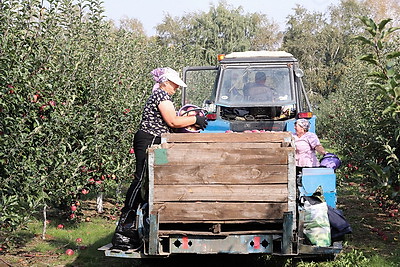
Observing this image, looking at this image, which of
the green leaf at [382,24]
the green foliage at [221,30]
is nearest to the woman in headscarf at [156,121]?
the green leaf at [382,24]

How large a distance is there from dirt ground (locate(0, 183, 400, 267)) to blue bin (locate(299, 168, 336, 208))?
4.93 ft

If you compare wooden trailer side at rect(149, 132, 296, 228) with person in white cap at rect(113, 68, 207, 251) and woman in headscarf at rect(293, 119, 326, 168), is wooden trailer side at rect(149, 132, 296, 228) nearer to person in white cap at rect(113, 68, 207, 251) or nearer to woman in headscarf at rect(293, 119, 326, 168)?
person in white cap at rect(113, 68, 207, 251)

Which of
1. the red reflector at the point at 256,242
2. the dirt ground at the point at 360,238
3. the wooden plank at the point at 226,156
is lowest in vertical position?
the dirt ground at the point at 360,238

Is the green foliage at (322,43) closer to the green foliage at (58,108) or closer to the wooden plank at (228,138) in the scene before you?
the green foliage at (58,108)

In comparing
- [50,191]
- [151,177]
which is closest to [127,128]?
[50,191]

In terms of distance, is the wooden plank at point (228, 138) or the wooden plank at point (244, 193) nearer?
the wooden plank at point (244, 193)

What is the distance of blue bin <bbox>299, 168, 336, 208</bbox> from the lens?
6078mm

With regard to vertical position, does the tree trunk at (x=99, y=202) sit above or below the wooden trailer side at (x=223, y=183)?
below

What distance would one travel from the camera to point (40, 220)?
33.1 feet

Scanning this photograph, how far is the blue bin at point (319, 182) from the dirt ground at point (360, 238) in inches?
59.2

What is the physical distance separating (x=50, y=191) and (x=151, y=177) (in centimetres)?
290

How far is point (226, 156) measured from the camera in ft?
17.5

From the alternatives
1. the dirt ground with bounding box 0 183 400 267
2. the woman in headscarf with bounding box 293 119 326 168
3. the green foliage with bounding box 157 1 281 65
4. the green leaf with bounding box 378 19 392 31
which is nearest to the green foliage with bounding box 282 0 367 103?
the green foliage with bounding box 157 1 281 65

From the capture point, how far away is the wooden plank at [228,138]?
5648 mm
